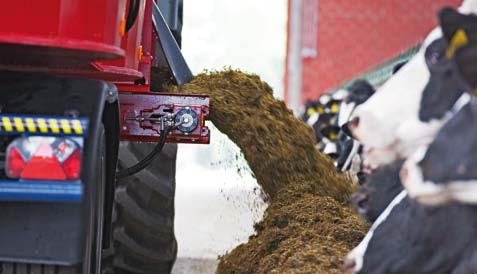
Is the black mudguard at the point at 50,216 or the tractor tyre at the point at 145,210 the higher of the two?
the black mudguard at the point at 50,216

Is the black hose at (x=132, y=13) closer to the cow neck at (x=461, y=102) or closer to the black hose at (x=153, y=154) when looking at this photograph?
the black hose at (x=153, y=154)

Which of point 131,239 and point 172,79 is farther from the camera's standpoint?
point 131,239

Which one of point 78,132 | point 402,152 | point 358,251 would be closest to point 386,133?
point 402,152

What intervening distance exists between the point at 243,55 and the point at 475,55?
1007 inches

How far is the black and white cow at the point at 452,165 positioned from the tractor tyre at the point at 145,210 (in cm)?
387

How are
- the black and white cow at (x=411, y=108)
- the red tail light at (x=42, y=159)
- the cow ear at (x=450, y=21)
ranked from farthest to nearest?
1. the red tail light at (x=42, y=159)
2. the black and white cow at (x=411, y=108)
3. the cow ear at (x=450, y=21)

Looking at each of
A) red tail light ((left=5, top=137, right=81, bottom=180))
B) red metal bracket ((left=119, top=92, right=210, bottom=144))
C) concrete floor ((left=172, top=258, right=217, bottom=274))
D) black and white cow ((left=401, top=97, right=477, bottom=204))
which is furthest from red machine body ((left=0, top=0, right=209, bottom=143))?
concrete floor ((left=172, top=258, right=217, bottom=274))

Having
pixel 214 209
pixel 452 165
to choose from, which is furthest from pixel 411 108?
pixel 214 209

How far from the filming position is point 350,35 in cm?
2856

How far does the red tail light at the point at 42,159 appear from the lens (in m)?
3.78

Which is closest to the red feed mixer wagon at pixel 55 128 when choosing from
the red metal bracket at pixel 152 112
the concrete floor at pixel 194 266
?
the red metal bracket at pixel 152 112

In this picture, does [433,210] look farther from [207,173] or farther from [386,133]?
[207,173]

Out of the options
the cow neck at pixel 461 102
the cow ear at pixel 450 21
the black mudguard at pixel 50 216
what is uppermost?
the cow ear at pixel 450 21

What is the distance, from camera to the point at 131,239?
688cm
